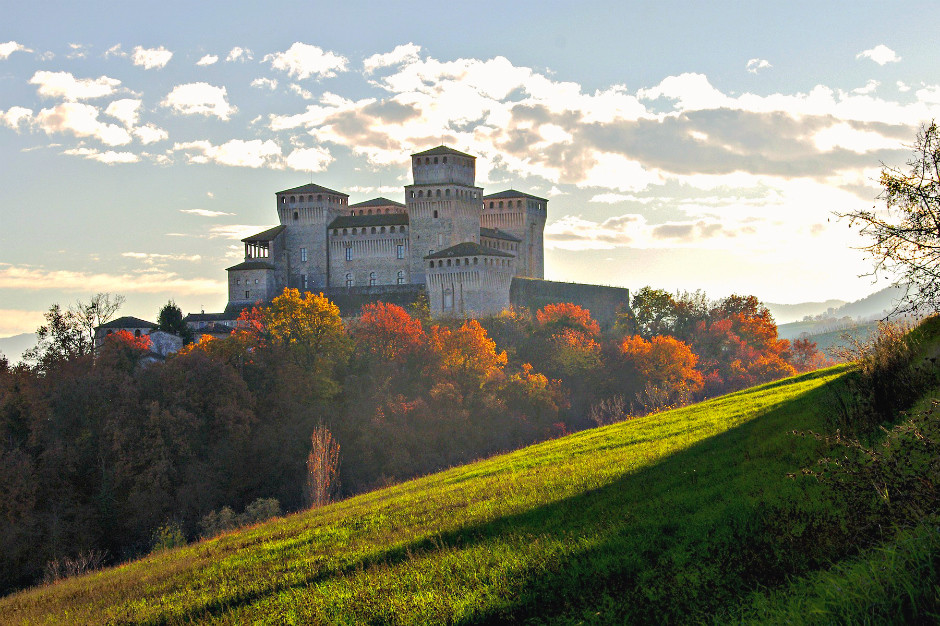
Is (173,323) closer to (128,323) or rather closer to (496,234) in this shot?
(128,323)

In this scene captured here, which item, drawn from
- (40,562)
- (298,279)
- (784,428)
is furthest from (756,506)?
(298,279)

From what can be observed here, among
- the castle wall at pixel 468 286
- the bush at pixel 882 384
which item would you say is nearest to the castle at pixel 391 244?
the castle wall at pixel 468 286

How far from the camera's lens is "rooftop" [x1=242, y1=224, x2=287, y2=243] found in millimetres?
72812

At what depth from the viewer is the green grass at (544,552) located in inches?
305

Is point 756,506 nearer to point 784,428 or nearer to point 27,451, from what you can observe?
point 784,428

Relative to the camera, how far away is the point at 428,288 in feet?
220

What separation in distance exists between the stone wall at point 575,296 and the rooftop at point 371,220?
11.2 metres

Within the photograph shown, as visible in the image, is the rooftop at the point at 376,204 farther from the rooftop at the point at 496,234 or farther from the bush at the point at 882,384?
the bush at the point at 882,384

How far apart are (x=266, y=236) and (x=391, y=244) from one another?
11.1m

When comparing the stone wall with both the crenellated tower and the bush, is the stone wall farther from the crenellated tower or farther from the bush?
the bush

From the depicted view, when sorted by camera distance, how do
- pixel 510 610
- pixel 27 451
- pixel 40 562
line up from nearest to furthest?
pixel 510 610
pixel 40 562
pixel 27 451

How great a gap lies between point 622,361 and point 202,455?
34.4 m

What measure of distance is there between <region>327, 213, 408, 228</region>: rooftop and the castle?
0.29ft

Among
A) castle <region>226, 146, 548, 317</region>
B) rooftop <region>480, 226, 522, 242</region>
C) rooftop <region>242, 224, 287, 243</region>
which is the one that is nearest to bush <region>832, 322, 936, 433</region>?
castle <region>226, 146, 548, 317</region>
